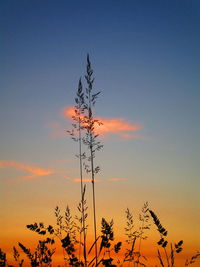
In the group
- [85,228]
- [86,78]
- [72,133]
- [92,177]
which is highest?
[86,78]

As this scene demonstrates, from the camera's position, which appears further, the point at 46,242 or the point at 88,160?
the point at 88,160

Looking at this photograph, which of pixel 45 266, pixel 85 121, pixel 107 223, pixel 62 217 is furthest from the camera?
pixel 85 121

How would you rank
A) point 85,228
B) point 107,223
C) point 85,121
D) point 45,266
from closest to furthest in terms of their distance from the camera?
point 107,223
point 45,266
point 85,228
point 85,121

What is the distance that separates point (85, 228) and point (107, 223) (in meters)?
1.12

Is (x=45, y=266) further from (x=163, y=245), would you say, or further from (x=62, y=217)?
(x=163, y=245)

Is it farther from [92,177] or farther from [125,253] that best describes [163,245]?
[92,177]

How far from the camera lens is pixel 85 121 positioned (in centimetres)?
811

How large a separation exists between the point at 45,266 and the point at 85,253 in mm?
808

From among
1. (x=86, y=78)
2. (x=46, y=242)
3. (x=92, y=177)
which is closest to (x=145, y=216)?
(x=92, y=177)

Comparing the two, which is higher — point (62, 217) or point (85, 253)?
point (62, 217)

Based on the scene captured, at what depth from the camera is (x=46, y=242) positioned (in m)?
6.57

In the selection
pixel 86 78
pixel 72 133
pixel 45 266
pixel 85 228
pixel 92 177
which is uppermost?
pixel 86 78

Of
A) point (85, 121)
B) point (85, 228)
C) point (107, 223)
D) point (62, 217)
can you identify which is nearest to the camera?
point (107, 223)

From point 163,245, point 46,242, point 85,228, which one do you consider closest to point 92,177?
point 85,228
